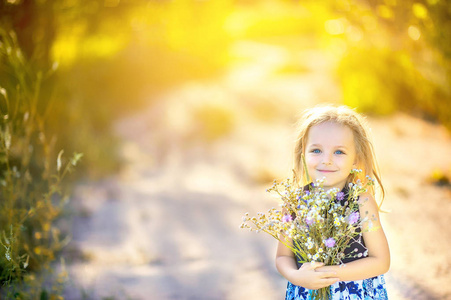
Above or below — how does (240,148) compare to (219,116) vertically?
below

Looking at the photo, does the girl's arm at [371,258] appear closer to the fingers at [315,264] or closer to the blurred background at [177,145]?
the fingers at [315,264]

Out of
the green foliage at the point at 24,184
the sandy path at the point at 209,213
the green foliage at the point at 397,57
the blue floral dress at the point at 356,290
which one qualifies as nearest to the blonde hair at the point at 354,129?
the sandy path at the point at 209,213

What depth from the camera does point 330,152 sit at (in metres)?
1.93

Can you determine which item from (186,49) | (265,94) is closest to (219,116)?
(265,94)

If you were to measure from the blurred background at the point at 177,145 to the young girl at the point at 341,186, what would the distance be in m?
0.27

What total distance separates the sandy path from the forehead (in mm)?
284

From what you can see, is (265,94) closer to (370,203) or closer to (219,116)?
(219,116)

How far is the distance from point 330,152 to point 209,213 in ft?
13.1

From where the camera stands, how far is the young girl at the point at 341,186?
1.78m

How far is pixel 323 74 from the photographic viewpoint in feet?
42.9

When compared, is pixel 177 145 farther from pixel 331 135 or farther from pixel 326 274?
pixel 326 274

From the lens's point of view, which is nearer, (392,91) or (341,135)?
(341,135)

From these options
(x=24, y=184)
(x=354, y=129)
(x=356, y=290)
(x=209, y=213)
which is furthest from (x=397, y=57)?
(x=356, y=290)

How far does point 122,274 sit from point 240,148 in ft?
15.0
